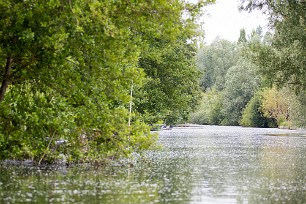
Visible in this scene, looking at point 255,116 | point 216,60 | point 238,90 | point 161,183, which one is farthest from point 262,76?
point 216,60

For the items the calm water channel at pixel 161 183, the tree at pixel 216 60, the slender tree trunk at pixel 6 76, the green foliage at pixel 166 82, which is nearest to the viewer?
the calm water channel at pixel 161 183

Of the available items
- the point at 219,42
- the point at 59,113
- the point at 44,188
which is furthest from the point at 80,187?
the point at 219,42

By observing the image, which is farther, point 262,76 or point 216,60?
point 216,60

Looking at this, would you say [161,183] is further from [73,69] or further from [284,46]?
[284,46]

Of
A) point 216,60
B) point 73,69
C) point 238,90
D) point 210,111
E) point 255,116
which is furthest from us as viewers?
point 216,60

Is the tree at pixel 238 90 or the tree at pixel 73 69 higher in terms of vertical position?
the tree at pixel 238 90

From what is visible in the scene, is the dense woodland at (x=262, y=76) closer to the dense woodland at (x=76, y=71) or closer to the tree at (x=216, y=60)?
the tree at (x=216, y=60)

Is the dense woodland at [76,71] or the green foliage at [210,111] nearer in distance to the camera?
the dense woodland at [76,71]

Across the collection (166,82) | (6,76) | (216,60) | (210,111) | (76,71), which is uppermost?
(216,60)

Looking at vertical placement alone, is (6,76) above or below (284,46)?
below

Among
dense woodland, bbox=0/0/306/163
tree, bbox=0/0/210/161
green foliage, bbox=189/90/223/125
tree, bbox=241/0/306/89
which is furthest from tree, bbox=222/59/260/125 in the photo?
tree, bbox=0/0/210/161

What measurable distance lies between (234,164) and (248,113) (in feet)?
348

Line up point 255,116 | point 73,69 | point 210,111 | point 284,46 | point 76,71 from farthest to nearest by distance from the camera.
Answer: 1. point 210,111
2. point 255,116
3. point 284,46
4. point 73,69
5. point 76,71

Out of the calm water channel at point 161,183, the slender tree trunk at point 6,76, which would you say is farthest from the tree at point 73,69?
the calm water channel at point 161,183
